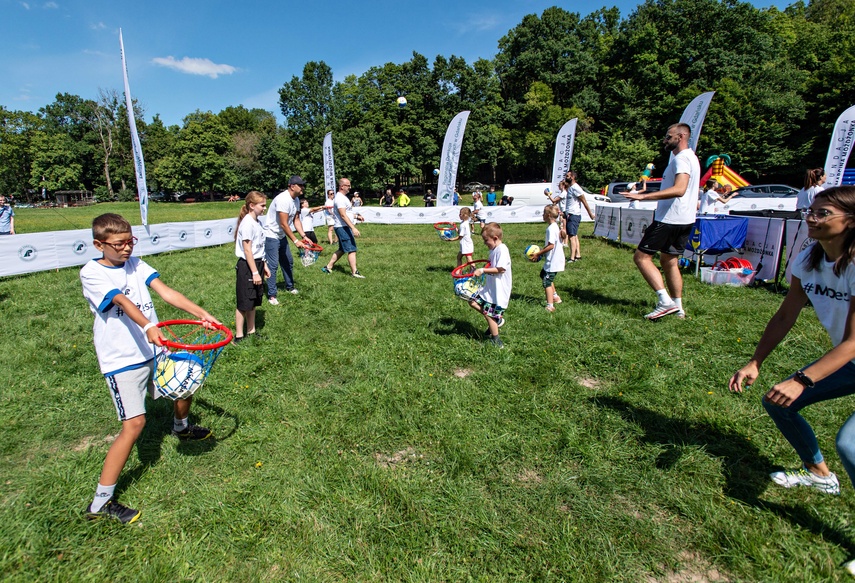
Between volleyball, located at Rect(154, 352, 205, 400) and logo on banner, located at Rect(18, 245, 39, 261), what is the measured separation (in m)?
10.2

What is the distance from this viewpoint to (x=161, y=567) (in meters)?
2.37

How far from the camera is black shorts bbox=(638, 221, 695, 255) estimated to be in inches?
227

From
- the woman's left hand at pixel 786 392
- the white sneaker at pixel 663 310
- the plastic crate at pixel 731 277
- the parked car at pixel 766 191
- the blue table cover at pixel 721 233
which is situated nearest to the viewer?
the woman's left hand at pixel 786 392

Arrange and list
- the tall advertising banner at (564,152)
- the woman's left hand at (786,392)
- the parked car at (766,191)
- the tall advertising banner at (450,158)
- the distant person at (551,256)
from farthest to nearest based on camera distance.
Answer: the parked car at (766,191), the tall advertising banner at (450,158), the tall advertising banner at (564,152), the distant person at (551,256), the woman's left hand at (786,392)

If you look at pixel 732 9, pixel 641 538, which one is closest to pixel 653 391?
pixel 641 538

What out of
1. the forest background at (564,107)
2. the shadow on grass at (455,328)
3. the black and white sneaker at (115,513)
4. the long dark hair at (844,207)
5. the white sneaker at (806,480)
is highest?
the forest background at (564,107)

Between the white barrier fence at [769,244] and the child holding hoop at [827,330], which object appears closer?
the child holding hoop at [827,330]

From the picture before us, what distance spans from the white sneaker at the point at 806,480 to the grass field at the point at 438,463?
0.20 feet

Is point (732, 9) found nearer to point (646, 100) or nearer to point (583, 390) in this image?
point (646, 100)

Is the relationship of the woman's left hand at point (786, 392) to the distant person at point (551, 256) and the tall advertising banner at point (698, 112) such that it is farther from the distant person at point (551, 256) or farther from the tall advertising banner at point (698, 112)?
the tall advertising banner at point (698, 112)

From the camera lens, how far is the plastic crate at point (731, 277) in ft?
25.5

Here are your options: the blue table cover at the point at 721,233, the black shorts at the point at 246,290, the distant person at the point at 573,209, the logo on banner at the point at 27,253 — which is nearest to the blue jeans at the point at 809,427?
the black shorts at the point at 246,290

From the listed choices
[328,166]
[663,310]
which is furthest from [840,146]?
[328,166]

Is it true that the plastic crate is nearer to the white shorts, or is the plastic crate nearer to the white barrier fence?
the white barrier fence
